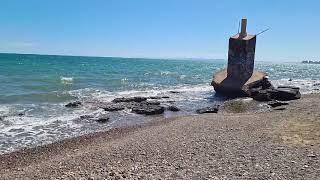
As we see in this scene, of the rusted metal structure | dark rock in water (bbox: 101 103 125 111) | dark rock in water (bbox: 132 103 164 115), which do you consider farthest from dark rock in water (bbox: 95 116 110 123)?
the rusted metal structure

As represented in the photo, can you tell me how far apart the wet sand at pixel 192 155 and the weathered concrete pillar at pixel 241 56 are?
Result: 20682mm

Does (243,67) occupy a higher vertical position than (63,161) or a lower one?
higher

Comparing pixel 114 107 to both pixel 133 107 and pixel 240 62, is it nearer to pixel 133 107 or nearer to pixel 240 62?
pixel 133 107

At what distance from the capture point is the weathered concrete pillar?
3959 cm

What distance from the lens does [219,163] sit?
38.8 feet

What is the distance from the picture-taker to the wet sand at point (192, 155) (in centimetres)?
1109

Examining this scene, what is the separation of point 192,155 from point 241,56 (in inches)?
1117

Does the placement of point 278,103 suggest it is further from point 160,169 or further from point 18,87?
point 18,87

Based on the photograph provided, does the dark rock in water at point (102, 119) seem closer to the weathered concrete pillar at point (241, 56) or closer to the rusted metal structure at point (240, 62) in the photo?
the rusted metal structure at point (240, 62)

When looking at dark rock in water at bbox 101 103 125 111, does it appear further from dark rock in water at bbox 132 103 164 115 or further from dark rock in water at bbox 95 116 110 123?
dark rock in water at bbox 95 116 110 123

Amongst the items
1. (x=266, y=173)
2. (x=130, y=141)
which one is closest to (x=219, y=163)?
(x=266, y=173)

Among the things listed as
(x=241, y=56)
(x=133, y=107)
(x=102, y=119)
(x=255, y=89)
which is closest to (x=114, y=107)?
(x=133, y=107)

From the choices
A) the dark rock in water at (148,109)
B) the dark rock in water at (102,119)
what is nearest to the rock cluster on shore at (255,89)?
the dark rock in water at (148,109)

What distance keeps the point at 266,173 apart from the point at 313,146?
3587 millimetres
